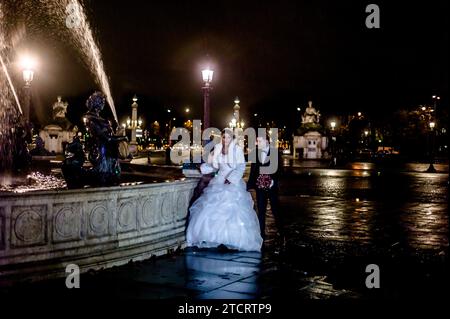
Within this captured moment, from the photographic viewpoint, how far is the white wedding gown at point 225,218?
369 inches

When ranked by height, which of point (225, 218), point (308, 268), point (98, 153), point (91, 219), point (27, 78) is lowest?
point (308, 268)

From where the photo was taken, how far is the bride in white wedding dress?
9.37 m

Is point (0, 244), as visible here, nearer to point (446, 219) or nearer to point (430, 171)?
point (446, 219)

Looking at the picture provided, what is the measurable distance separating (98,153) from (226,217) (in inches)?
99.3

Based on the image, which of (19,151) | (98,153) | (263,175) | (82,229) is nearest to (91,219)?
(82,229)

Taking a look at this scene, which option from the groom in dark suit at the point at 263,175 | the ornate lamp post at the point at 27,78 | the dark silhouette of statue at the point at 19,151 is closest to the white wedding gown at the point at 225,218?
the groom in dark suit at the point at 263,175

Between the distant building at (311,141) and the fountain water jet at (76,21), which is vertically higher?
the fountain water jet at (76,21)

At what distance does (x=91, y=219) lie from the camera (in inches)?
303

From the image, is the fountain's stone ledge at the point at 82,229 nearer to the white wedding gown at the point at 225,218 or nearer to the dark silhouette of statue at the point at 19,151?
the white wedding gown at the point at 225,218

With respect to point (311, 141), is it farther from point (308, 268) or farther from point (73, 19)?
point (308, 268)

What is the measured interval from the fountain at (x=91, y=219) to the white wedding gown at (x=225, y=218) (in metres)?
0.31

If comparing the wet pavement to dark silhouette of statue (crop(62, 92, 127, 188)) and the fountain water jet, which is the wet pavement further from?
the fountain water jet

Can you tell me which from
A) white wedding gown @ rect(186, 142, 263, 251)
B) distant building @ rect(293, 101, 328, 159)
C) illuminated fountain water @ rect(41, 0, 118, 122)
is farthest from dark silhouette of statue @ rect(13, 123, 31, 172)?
distant building @ rect(293, 101, 328, 159)
